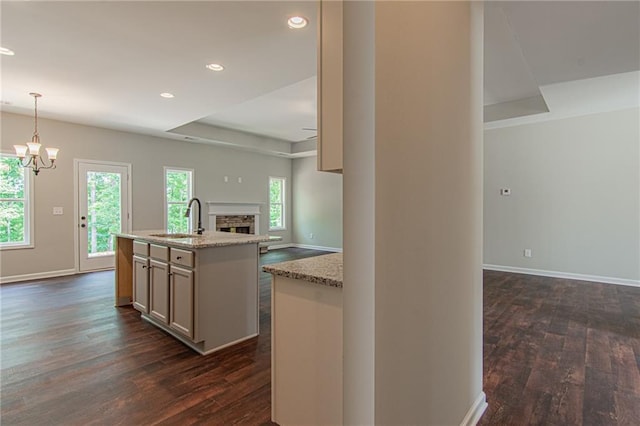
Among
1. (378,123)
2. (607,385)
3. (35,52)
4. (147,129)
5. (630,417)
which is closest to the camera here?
(378,123)

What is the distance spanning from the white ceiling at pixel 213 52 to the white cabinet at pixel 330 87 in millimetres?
1271

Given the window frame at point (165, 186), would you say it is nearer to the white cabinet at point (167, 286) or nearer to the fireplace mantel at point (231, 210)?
the fireplace mantel at point (231, 210)

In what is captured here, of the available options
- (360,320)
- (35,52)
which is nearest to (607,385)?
(360,320)

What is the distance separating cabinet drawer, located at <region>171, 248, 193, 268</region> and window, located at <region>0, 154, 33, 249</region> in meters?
4.13

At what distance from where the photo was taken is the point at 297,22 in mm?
2527

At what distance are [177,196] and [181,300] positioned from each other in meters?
4.82

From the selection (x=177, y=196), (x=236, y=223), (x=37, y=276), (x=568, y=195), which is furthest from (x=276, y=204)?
(x=568, y=195)

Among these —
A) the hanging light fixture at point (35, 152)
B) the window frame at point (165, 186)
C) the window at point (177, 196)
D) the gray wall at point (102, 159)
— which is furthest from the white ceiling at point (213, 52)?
the window at point (177, 196)

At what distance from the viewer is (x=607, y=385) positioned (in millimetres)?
2250

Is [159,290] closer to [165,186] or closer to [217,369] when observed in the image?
[217,369]

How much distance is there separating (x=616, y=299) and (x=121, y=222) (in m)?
7.86

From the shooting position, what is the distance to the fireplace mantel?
7.67 meters

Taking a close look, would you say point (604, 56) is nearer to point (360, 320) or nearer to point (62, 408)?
point (360, 320)

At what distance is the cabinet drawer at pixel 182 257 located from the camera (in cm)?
268
